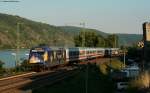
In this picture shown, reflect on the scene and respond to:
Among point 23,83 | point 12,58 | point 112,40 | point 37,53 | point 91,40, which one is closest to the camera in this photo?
point 23,83

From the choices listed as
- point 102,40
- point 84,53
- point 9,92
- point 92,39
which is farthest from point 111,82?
point 102,40

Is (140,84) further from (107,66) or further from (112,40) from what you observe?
(112,40)

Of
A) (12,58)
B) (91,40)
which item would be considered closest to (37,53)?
(12,58)

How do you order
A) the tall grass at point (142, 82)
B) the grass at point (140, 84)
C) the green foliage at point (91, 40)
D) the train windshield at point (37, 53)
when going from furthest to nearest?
the green foliage at point (91, 40) → the train windshield at point (37, 53) → the tall grass at point (142, 82) → the grass at point (140, 84)

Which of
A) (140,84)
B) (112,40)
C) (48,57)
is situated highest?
(112,40)

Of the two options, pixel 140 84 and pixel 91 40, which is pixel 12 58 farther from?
pixel 140 84

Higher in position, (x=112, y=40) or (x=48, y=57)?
(x=112, y=40)

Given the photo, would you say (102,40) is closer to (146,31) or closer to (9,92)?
(146,31)

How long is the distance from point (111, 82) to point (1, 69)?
21.6m

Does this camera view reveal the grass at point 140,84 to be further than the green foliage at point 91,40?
No

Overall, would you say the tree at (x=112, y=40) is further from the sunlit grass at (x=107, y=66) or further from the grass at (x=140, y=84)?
the grass at (x=140, y=84)

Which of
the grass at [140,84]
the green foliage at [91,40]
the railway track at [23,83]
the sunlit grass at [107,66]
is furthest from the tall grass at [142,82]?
the green foliage at [91,40]

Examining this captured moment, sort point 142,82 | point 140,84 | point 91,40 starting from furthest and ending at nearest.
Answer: point 91,40
point 142,82
point 140,84

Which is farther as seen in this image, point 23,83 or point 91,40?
point 91,40
